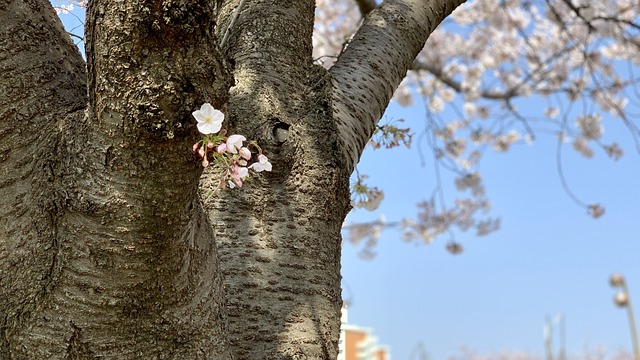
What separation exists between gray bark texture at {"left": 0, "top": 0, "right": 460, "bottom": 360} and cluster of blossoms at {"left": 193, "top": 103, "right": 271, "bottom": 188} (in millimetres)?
18

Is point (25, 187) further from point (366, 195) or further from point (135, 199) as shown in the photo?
point (366, 195)

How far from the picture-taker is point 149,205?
2.62 ft

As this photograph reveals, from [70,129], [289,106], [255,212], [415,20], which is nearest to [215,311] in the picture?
[255,212]

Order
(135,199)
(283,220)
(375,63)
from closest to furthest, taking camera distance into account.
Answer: (135,199), (283,220), (375,63)

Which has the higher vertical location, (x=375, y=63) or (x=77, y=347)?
(x=375, y=63)

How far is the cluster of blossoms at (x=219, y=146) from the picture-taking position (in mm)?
740

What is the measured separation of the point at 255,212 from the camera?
3.74 ft

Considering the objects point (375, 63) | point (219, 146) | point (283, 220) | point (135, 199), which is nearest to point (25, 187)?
point (135, 199)

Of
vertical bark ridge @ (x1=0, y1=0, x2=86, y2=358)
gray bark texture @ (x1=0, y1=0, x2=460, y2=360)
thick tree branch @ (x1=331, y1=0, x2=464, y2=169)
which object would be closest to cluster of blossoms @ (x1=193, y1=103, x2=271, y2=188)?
gray bark texture @ (x1=0, y1=0, x2=460, y2=360)

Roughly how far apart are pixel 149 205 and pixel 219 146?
0.12m

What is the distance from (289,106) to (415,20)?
1.73ft

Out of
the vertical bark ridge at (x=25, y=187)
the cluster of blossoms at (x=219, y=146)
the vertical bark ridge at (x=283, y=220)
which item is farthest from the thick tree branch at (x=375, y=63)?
the vertical bark ridge at (x=25, y=187)

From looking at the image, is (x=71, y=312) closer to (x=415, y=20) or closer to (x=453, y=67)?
(x=415, y=20)

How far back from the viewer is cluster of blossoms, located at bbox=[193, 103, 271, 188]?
29.1 inches
